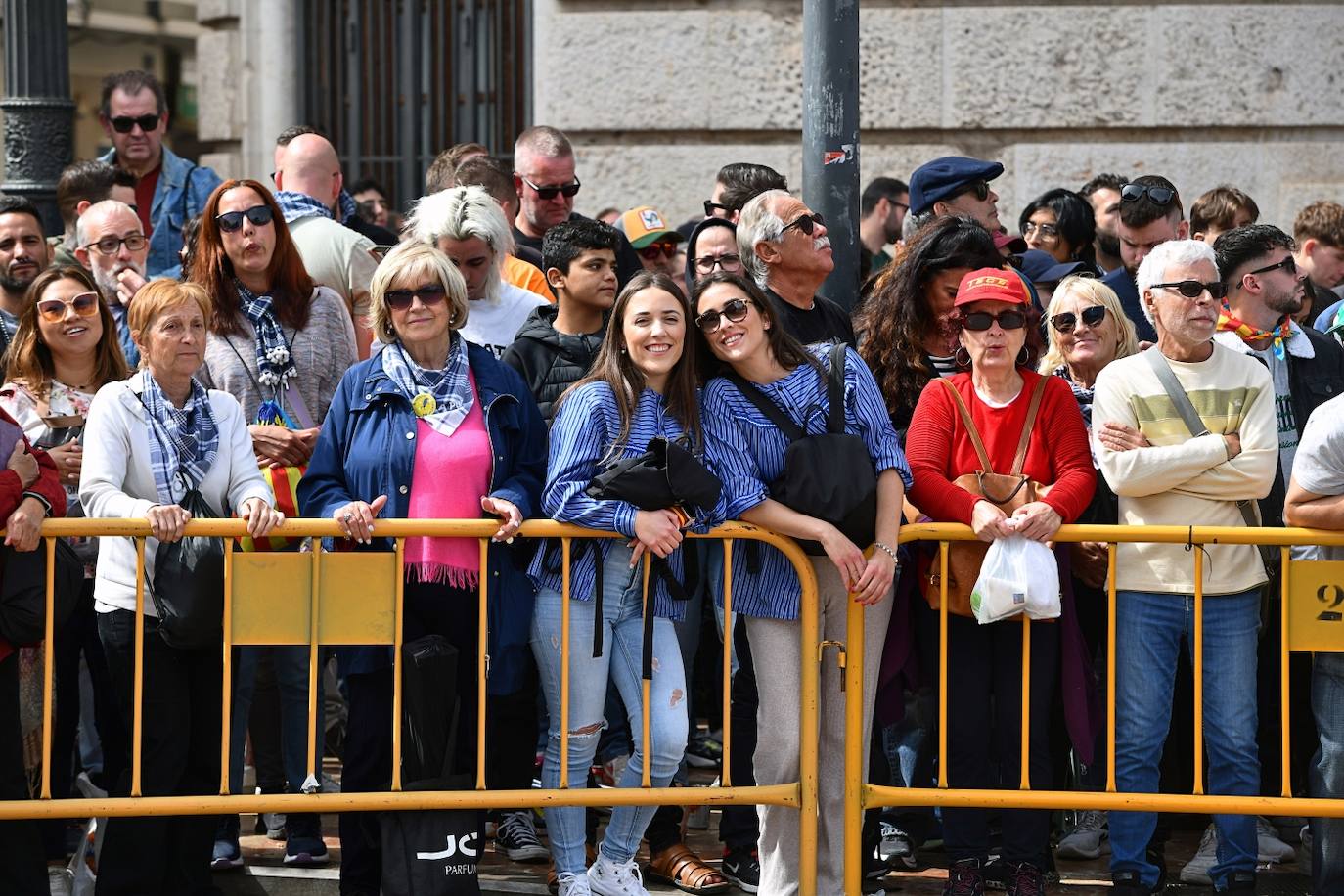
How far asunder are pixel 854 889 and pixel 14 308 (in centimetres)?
368

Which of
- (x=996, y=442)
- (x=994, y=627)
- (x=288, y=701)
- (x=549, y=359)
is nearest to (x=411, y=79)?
(x=549, y=359)

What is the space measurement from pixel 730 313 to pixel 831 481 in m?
0.59

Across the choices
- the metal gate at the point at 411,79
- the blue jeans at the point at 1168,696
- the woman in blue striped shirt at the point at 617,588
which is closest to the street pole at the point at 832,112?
the woman in blue striped shirt at the point at 617,588

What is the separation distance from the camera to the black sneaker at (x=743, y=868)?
19.1 ft

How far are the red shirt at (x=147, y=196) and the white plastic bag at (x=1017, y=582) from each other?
14.0 ft

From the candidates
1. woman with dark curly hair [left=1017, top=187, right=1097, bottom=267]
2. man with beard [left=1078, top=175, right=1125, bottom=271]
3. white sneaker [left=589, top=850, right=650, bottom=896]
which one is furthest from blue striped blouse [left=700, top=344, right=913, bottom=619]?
man with beard [left=1078, top=175, right=1125, bottom=271]

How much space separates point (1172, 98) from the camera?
29.3 feet

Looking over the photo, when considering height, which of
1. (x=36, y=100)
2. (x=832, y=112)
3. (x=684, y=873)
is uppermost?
(x=36, y=100)

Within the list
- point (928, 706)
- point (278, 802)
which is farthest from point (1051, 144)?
point (278, 802)

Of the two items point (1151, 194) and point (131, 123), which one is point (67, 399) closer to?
point (131, 123)

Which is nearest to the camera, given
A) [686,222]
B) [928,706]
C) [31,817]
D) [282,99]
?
[31,817]

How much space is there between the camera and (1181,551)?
5.50 m

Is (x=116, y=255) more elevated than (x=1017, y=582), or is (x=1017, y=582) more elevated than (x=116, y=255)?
(x=116, y=255)

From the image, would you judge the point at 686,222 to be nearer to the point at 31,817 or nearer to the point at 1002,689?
the point at 1002,689
